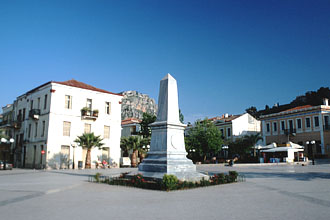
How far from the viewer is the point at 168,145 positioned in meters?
13.3

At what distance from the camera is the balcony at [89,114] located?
34.2m

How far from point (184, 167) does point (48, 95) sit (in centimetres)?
2489

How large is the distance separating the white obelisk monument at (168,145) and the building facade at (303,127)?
109 ft

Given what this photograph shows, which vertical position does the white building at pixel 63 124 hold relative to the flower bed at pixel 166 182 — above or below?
above

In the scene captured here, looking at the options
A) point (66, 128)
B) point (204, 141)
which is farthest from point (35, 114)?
point (204, 141)

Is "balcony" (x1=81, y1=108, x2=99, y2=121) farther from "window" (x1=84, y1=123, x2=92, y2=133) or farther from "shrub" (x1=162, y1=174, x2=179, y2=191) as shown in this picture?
"shrub" (x1=162, y1=174, x2=179, y2=191)

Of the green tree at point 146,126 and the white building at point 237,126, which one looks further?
the white building at point 237,126

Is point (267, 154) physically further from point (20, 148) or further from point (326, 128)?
point (20, 148)

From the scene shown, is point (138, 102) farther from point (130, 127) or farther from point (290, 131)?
point (290, 131)

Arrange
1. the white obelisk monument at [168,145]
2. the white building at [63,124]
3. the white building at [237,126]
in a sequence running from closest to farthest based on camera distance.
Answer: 1. the white obelisk monument at [168,145]
2. the white building at [63,124]
3. the white building at [237,126]

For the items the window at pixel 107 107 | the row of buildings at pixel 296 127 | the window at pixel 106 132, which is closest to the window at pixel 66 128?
the window at pixel 106 132

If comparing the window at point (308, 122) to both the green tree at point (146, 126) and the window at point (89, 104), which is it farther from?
the window at point (89, 104)

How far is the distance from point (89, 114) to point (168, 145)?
23.5 meters

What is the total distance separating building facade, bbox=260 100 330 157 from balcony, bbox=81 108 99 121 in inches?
1203
